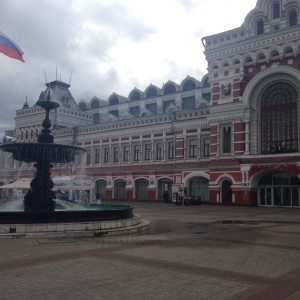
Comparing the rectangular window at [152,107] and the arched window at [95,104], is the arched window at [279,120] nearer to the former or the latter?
the rectangular window at [152,107]

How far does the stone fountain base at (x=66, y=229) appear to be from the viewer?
13062mm

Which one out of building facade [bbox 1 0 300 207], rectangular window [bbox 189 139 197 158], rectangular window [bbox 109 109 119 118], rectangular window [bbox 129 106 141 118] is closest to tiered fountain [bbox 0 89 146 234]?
building facade [bbox 1 0 300 207]

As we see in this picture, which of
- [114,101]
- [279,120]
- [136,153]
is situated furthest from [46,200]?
[114,101]

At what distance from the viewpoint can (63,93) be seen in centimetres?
6034

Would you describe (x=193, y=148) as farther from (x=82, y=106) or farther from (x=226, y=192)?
(x=82, y=106)

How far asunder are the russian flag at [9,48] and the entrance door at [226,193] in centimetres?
2589

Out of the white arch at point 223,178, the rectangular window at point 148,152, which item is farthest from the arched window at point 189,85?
the white arch at point 223,178

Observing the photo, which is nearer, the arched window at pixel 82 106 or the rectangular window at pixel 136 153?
the rectangular window at pixel 136 153

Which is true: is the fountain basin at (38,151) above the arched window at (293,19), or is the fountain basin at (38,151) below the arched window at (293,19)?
below

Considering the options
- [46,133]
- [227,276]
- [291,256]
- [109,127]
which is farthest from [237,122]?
[227,276]

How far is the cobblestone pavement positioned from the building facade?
22.6 meters

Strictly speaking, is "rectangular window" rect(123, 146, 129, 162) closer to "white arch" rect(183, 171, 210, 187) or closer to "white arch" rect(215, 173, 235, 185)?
"white arch" rect(183, 171, 210, 187)

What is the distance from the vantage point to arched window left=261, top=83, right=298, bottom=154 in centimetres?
3450

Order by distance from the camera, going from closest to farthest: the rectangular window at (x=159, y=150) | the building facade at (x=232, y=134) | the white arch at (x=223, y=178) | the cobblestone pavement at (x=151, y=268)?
the cobblestone pavement at (x=151, y=268)
the building facade at (x=232, y=134)
the white arch at (x=223, y=178)
the rectangular window at (x=159, y=150)
